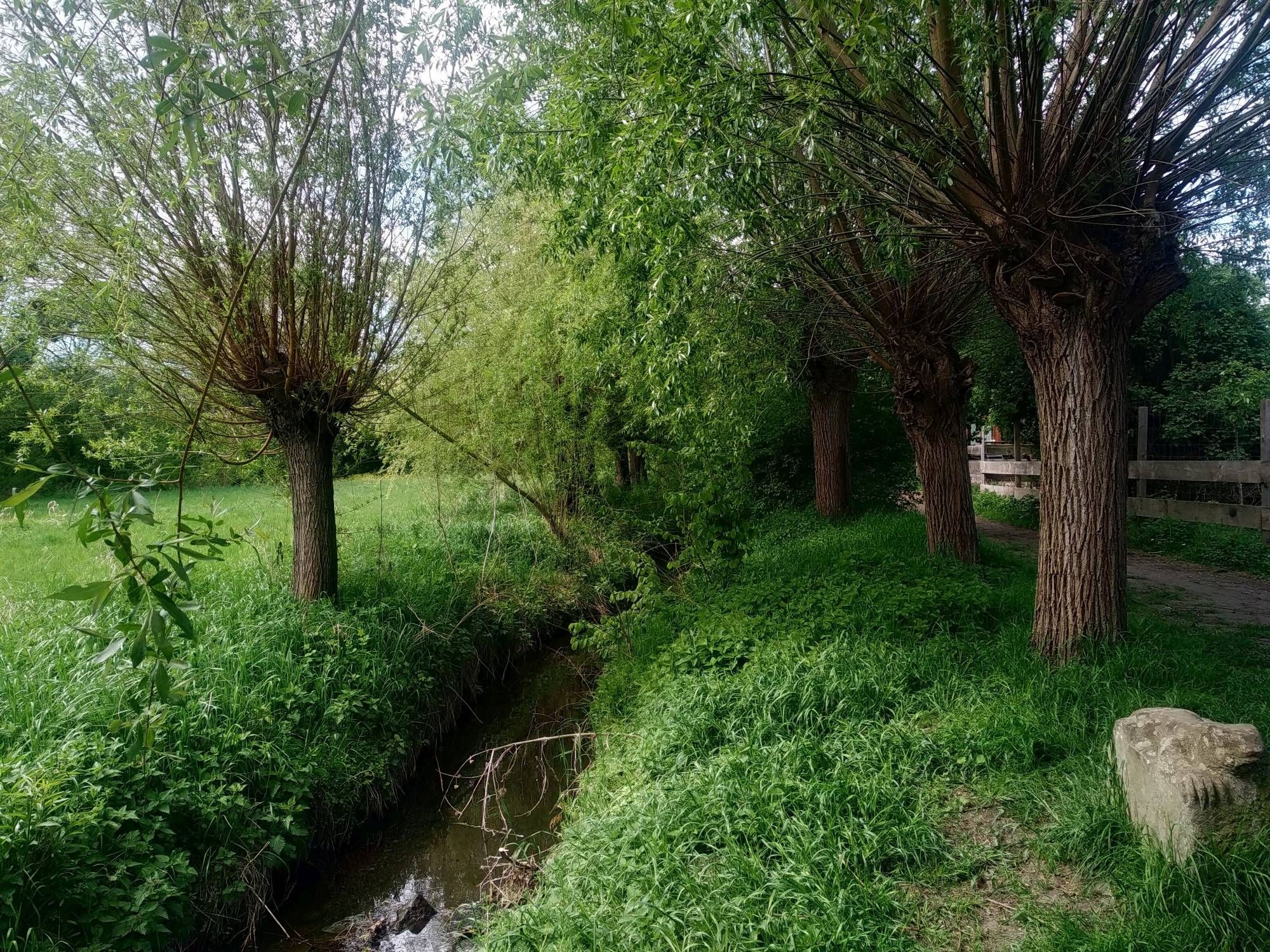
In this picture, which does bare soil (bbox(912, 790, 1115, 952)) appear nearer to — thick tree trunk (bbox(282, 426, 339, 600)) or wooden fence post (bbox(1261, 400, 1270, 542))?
thick tree trunk (bbox(282, 426, 339, 600))

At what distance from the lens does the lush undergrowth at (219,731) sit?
350 centimetres

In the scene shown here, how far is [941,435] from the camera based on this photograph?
24.5 ft

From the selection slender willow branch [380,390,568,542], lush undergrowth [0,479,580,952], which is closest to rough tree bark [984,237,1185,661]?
lush undergrowth [0,479,580,952]

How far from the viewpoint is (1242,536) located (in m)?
8.39

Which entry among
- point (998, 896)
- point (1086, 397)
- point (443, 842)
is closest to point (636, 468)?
point (443, 842)

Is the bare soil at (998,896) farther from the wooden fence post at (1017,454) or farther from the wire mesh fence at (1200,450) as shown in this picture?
the wooden fence post at (1017,454)

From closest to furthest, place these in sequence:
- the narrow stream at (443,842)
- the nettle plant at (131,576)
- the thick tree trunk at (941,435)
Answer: the nettle plant at (131,576), the narrow stream at (443,842), the thick tree trunk at (941,435)

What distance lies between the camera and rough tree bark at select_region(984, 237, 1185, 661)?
4.36 metres

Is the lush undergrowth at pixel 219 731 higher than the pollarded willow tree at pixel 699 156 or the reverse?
the reverse

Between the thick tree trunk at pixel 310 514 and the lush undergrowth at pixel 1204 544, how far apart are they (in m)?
8.33

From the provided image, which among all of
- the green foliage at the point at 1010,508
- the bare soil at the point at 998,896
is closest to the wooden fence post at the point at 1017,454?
the green foliage at the point at 1010,508

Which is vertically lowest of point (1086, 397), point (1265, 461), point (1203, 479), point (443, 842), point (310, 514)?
point (443, 842)

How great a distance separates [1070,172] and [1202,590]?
207 inches

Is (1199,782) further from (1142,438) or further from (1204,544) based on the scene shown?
(1142,438)
